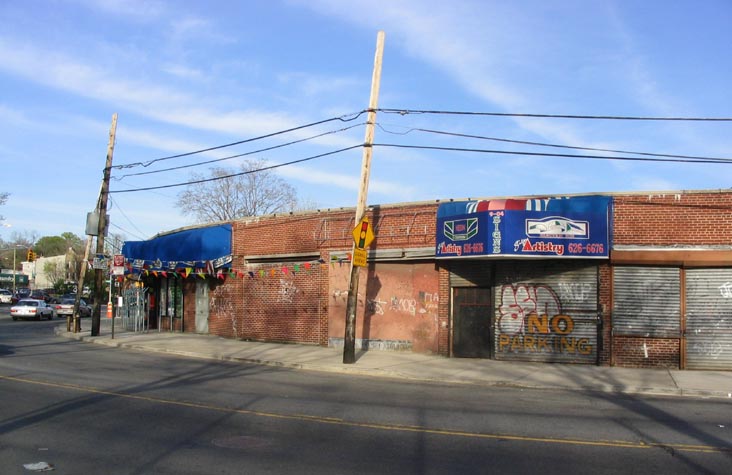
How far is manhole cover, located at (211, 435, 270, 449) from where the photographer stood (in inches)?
335

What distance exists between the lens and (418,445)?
341 inches

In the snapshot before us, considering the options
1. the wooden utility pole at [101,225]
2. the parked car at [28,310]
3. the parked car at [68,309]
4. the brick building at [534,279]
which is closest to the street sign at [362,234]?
the brick building at [534,279]

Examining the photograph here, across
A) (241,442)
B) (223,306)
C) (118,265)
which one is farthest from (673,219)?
(118,265)

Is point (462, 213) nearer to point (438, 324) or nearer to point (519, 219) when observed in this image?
point (519, 219)

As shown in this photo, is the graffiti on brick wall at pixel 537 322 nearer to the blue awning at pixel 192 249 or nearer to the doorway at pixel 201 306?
the blue awning at pixel 192 249

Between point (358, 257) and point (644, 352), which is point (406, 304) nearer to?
point (358, 257)

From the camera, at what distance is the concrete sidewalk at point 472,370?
49.7 feet

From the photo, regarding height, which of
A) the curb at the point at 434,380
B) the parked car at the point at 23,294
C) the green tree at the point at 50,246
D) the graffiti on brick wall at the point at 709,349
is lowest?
the curb at the point at 434,380

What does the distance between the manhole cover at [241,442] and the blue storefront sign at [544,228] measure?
35.7 feet

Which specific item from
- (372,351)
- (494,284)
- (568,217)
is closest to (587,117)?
(568,217)

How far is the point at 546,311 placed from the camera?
63.1ft

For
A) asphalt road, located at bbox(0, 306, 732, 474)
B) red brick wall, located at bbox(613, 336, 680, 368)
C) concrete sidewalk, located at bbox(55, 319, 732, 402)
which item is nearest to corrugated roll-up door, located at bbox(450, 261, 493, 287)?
concrete sidewalk, located at bbox(55, 319, 732, 402)

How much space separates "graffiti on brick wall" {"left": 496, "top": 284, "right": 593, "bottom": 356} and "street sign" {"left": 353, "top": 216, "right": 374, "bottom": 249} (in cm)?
457

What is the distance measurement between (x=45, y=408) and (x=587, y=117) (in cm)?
1457
